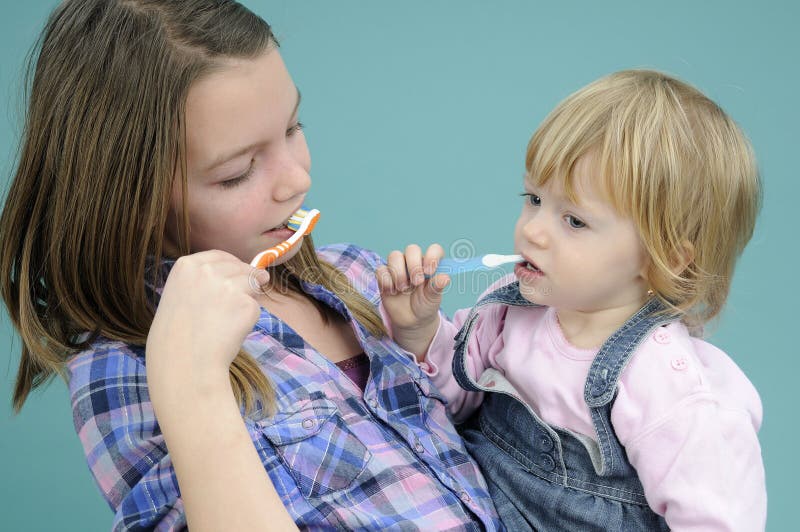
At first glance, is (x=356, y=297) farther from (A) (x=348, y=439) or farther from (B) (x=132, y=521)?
(B) (x=132, y=521)

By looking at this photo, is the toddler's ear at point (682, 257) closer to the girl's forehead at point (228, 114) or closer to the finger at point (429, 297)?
the finger at point (429, 297)

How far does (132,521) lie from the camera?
1.01 metres

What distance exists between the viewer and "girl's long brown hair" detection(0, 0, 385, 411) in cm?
104

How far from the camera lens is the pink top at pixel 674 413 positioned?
40.2 inches

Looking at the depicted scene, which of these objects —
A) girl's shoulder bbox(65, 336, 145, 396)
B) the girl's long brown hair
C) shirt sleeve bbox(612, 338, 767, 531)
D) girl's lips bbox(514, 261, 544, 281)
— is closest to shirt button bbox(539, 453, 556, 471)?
shirt sleeve bbox(612, 338, 767, 531)

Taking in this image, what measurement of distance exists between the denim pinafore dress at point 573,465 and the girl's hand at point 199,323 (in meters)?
0.43

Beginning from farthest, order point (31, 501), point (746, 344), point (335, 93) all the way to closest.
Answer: point (335, 93)
point (746, 344)
point (31, 501)

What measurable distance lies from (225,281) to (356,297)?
0.42 meters

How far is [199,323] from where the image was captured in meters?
0.91

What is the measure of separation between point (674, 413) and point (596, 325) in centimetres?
18

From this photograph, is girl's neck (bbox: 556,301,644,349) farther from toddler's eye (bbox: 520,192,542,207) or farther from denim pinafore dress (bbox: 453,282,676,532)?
toddler's eye (bbox: 520,192,542,207)

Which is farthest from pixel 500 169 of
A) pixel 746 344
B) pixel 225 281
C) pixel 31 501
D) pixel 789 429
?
pixel 225 281

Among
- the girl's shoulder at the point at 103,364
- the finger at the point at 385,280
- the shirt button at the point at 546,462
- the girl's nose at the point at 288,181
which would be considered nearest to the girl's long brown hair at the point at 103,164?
the girl's shoulder at the point at 103,364

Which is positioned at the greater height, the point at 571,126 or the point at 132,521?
the point at 571,126
